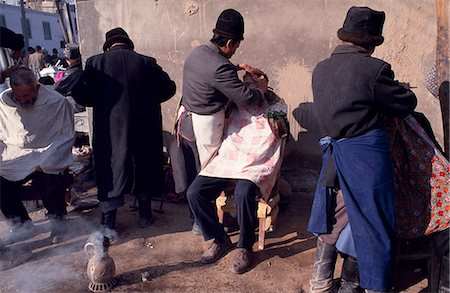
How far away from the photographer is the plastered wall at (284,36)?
14.3 feet

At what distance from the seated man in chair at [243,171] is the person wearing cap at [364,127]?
0.94m

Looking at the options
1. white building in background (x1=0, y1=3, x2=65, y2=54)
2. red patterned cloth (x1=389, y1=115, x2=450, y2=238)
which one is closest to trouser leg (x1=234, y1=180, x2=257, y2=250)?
red patterned cloth (x1=389, y1=115, x2=450, y2=238)

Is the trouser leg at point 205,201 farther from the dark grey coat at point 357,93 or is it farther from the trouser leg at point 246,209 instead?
the dark grey coat at point 357,93

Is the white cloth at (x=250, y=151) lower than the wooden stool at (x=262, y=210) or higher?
higher

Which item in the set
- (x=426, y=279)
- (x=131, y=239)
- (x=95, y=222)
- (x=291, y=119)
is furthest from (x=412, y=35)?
(x=95, y=222)

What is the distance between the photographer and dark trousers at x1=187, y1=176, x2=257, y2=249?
3551mm

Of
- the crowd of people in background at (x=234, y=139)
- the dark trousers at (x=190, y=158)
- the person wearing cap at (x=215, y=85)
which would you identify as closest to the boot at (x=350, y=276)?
the crowd of people in background at (x=234, y=139)

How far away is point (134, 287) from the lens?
338 centimetres

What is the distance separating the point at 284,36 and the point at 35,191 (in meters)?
3.40

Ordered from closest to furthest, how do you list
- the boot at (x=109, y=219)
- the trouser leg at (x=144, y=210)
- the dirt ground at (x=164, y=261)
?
the dirt ground at (x=164, y=261) → the boot at (x=109, y=219) → the trouser leg at (x=144, y=210)

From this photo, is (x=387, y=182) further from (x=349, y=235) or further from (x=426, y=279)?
(x=426, y=279)

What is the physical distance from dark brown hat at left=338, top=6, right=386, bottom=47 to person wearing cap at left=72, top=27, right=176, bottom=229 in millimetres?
2226

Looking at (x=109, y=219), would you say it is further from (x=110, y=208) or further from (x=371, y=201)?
(x=371, y=201)

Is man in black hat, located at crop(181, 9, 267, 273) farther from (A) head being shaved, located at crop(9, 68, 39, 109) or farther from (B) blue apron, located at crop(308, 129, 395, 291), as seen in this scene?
(A) head being shaved, located at crop(9, 68, 39, 109)
